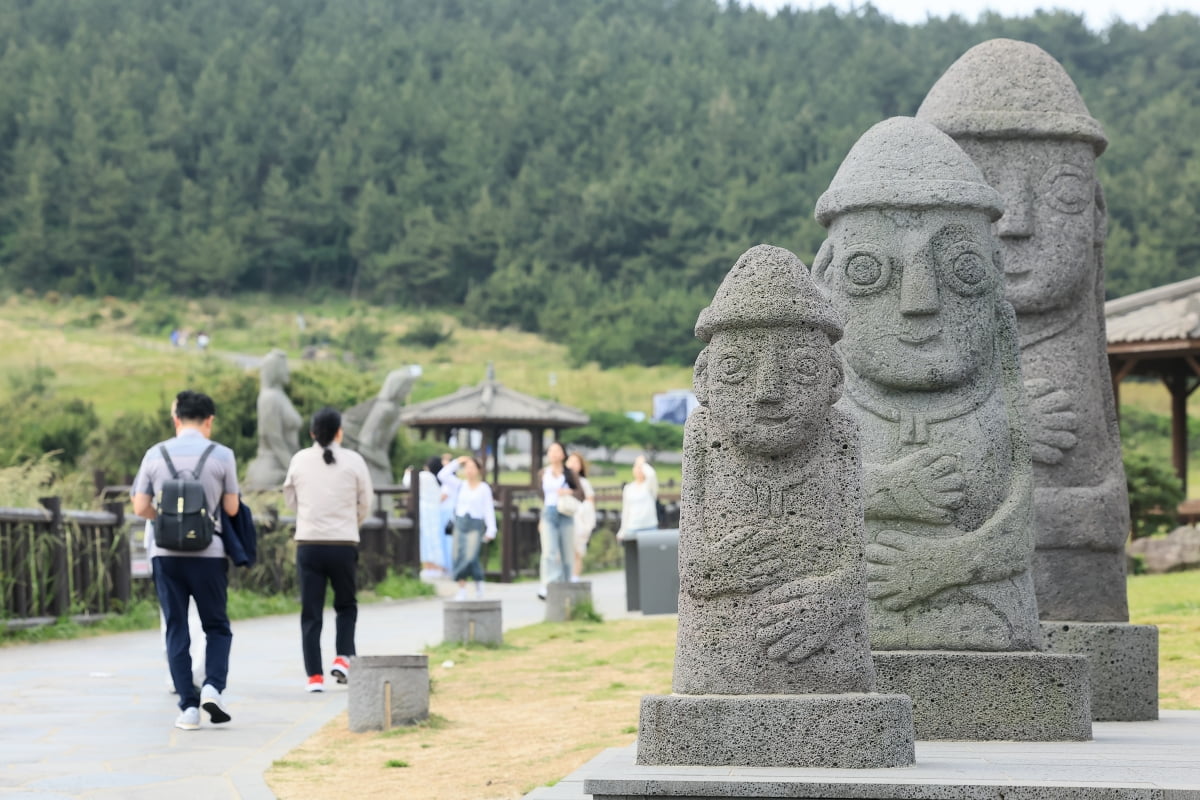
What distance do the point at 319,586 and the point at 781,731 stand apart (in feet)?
17.6

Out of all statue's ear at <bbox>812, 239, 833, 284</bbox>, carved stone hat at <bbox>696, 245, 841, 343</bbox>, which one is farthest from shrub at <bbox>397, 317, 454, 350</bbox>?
carved stone hat at <bbox>696, 245, 841, 343</bbox>

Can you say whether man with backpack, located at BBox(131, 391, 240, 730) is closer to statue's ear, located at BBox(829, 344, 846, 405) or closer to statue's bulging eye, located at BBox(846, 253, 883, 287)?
statue's bulging eye, located at BBox(846, 253, 883, 287)

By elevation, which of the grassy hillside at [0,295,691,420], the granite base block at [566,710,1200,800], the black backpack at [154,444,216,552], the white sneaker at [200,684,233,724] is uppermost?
the grassy hillside at [0,295,691,420]

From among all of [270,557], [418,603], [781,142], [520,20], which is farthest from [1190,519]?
[520,20]

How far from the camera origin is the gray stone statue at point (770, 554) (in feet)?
16.4

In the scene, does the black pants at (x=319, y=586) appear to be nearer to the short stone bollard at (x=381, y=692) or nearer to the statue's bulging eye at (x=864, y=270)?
the short stone bollard at (x=381, y=692)

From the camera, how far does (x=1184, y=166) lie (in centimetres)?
8275

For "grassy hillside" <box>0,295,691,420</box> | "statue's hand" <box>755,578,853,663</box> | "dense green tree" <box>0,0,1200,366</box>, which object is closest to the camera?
"statue's hand" <box>755,578,853,663</box>

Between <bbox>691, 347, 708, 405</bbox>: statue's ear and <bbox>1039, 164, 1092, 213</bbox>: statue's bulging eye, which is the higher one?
<bbox>1039, 164, 1092, 213</bbox>: statue's bulging eye

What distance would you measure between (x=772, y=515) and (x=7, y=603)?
9.63 meters

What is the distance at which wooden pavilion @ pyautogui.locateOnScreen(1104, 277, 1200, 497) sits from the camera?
18.7 meters

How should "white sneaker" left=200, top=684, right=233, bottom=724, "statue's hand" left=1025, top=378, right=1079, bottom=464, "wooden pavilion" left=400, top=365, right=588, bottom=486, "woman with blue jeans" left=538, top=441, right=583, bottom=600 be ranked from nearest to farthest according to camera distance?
1. "statue's hand" left=1025, top=378, right=1079, bottom=464
2. "white sneaker" left=200, top=684, right=233, bottom=724
3. "woman with blue jeans" left=538, top=441, right=583, bottom=600
4. "wooden pavilion" left=400, top=365, right=588, bottom=486

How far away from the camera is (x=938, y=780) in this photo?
4.59 metres

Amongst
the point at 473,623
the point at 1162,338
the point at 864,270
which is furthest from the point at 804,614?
the point at 1162,338
